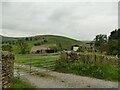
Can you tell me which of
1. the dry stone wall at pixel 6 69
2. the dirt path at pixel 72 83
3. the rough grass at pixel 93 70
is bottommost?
the dirt path at pixel 72 83

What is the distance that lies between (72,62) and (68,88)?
826 cm

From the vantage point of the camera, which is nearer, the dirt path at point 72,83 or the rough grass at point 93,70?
the dirt path at point 72,83

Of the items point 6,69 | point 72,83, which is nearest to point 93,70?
point 72,83

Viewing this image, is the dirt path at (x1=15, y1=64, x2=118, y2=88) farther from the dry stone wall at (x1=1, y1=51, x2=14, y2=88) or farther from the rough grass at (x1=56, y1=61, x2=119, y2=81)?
the dry stone wall at (x1=1, y1=51, x2=14, y2=88)

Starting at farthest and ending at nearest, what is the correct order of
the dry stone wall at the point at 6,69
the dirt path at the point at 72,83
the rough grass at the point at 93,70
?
the rough grass at the point at 93,70, the dirt path at the point at 72,83, the dry stone wall at the point at 6,69

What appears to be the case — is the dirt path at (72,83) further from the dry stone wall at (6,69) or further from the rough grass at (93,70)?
the dry stone wall at (6,69)

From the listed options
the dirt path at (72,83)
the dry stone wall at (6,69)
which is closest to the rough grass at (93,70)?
the dirt path at (72,83)

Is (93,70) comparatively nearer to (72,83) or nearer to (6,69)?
(72,83)

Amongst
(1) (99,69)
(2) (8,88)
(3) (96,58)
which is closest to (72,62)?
(3) (96,58)

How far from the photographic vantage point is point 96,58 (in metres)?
18.2

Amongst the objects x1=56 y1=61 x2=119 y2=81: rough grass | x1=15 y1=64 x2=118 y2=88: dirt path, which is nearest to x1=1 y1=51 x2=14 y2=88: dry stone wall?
x1=15 y1=64 x2=118 y2=88: dirt path

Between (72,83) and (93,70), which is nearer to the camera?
(72,83)

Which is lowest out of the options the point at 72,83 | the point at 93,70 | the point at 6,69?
the point at 72,83

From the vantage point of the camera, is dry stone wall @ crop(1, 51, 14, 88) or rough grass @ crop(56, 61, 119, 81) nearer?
dry stone wall @ crop(1, 51, 14, 88)
